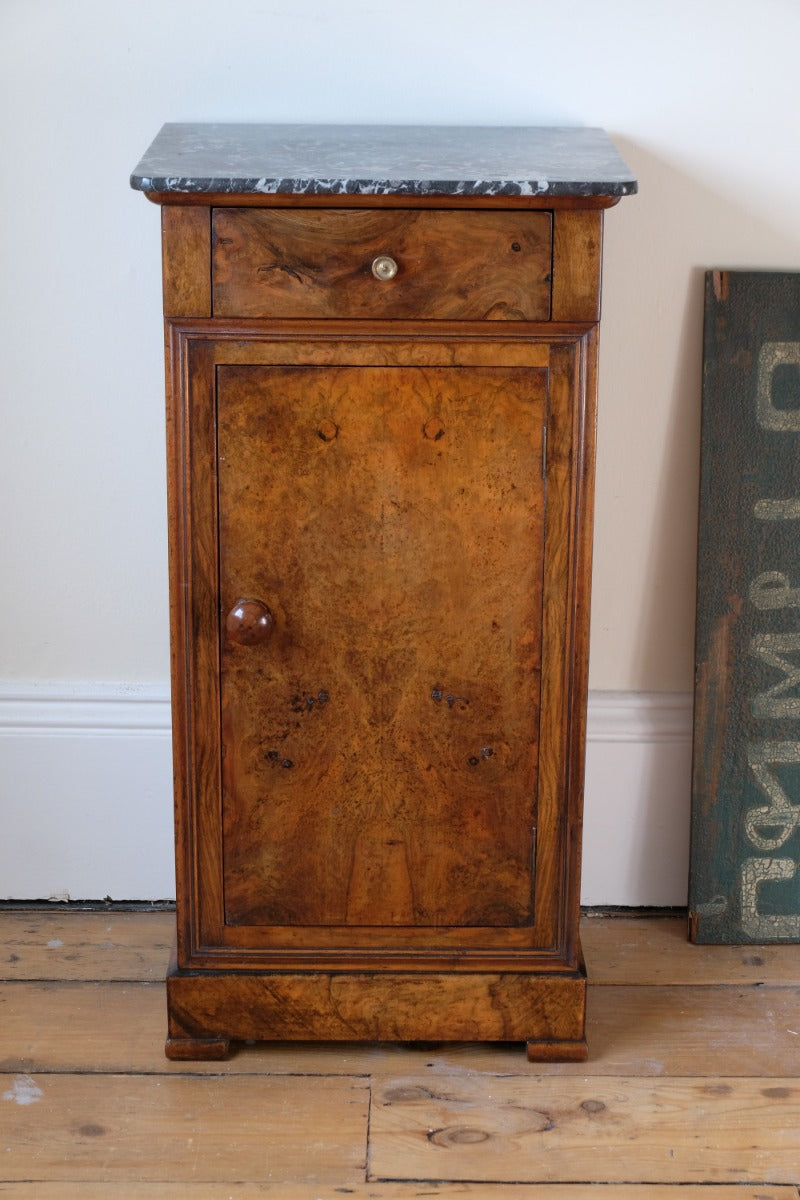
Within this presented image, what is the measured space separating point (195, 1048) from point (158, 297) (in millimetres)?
1227

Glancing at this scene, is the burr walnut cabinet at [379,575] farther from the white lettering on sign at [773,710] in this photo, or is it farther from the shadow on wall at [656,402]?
the white lettering on sign at [773,710]

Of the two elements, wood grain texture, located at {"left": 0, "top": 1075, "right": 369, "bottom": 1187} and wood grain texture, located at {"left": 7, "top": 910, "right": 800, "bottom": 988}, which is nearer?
wood grain texture, located at {"left": 0, "top": 1075, "right": 369, "bottom": 1187}

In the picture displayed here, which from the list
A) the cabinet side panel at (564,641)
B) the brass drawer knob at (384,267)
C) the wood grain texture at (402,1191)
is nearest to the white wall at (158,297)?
the cabinet side panel at (564,641)

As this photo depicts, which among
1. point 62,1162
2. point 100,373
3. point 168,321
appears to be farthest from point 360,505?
point 62,1162

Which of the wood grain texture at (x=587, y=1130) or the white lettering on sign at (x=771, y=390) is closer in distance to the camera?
the wood grain texture at (x=587, y=1130)

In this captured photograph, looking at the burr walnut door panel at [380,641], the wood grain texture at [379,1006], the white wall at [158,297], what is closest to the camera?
the burr walnut door panel at [380,641]

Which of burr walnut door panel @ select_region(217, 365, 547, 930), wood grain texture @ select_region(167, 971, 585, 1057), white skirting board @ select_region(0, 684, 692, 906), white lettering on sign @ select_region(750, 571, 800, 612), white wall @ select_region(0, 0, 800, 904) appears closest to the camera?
burr walnut door panel @ select_region(217, 365, 547, 930)

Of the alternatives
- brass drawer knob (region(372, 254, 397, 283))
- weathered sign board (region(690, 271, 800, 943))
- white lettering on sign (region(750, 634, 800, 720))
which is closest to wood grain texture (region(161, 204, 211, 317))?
brass drawer knob (region(372, 254, 397, 283))

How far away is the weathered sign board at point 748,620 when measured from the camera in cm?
206

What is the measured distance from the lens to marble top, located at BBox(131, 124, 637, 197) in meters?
1.54

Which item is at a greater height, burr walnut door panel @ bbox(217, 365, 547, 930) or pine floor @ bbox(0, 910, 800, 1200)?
burr walnut door panel @ bbox(217, 365, 547, 930)

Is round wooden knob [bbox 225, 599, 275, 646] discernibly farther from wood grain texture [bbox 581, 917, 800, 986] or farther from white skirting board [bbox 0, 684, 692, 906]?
wood grain texture [bbox 581, 917, 800, 986]

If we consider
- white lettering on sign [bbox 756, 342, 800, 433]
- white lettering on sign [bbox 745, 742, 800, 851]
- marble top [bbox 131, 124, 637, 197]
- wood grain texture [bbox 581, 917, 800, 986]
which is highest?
marble top [bbox 131, 124, 637, 197]

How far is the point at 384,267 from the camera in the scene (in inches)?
62.6
